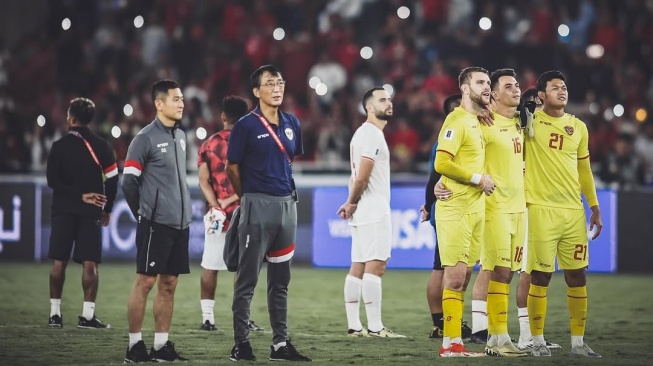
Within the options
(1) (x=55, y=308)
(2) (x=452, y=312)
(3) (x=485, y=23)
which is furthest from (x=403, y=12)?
(2) (x=452, y=312)

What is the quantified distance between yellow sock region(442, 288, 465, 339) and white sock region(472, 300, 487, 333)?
1.08 metres

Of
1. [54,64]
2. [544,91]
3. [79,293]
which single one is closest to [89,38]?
[54,64]

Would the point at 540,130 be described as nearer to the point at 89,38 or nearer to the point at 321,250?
the point at 321,250

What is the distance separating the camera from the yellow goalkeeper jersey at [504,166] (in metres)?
11.1

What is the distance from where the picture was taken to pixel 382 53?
25.3 m

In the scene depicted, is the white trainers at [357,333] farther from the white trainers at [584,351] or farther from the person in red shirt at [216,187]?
the white trainers at [584,351]

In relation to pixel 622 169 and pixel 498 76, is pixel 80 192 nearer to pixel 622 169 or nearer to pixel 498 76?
pixel 498 76

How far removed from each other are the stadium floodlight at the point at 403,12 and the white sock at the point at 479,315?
14.8 metres

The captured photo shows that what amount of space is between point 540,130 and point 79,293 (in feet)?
27.1

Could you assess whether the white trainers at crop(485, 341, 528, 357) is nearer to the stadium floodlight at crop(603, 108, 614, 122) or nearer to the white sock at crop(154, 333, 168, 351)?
the white sock at crop(154, 333, 168, 351)

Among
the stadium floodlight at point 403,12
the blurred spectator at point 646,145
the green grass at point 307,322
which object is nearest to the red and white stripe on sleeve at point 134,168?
the green grass at point 307,322

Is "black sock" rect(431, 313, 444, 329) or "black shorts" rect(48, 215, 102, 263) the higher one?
"black shorts" rect(48, 215, 102, 263)

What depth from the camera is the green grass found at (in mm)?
11109

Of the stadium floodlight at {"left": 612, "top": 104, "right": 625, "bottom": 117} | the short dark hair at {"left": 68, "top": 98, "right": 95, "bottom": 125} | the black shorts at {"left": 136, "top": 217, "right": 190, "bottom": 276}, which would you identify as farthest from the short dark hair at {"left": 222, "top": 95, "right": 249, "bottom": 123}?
the stadium floodlight at {"left": 612, "top": 104, "right": 625, "bottom": 117}
